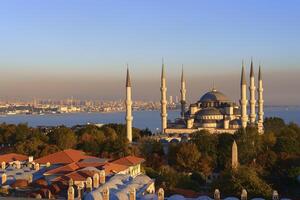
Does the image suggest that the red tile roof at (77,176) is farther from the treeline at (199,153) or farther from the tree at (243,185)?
the tree at (243,185)

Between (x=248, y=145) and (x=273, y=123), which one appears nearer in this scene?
(x=248, y=145)

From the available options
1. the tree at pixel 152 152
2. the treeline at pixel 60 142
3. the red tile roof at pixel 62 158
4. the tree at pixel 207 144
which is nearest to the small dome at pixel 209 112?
the treeline at pixel 60 142

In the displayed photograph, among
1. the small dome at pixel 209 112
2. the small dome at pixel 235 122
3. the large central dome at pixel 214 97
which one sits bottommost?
the small dome at pixel 235 122

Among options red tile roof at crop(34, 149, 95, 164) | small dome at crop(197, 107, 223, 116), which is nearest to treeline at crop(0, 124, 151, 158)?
red tile roof at crop(34, 149, 95, 164)

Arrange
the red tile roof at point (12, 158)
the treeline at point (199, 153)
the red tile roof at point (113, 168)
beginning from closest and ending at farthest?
the red tile roof at point (113, 168) → the treeline at point (199, 153) → the red tile roof at point (12, 158)

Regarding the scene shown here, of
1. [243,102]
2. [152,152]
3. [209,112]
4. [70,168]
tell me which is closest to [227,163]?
[152,152]

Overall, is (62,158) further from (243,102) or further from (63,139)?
(243,102)

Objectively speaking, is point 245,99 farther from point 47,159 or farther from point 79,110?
point 79,110
